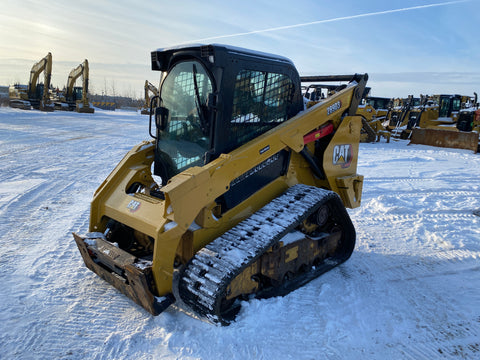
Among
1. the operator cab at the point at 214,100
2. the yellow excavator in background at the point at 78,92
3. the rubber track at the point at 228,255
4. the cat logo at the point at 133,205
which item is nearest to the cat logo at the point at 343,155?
the operator cab at the point at 214,100

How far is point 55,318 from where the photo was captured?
10.3 ft

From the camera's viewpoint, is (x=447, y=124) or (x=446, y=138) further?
(x=447, y=124)

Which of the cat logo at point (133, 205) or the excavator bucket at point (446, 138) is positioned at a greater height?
the excavator bucket at point (446, 138)

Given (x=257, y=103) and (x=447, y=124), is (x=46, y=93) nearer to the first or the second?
(x=447, y=124)

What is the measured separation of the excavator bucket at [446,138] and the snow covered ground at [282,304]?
36.8 feet

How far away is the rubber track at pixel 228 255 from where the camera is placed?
2926 millimetres

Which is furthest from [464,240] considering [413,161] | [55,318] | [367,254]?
[413,161]

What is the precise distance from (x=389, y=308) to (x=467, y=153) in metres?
14.5

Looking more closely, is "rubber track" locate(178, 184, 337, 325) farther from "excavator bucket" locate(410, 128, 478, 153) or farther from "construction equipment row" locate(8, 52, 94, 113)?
"construction equipment row" locate(8, 52, 94, 113)

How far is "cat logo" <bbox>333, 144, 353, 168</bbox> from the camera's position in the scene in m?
4.71

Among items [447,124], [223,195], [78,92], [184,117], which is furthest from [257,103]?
[78,92]

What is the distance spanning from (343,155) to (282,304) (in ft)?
7.54

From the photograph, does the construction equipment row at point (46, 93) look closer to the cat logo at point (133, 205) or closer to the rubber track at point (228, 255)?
the cat logo at point (133, 205)

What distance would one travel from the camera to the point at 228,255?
310cm
